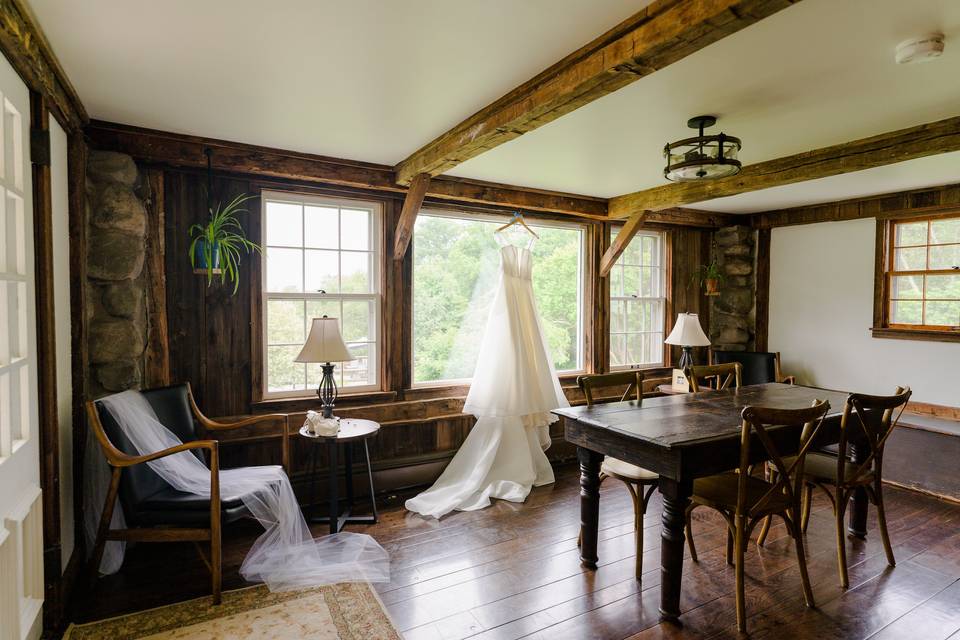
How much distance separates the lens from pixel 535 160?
3578 millimetres

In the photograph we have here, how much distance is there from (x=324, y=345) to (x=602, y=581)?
2.03 meters

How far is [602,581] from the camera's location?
8.77 feet

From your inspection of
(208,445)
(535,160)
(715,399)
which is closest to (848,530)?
(715,399)

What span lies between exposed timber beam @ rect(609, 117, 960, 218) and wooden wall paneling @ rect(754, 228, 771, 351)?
1954 millimetres

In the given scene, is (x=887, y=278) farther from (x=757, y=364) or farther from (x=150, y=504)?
(x=150, y=504)

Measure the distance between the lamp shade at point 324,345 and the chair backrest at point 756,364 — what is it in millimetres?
3901

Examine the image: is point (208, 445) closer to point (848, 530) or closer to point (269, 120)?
point (269, 120)

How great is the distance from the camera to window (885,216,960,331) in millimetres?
4262

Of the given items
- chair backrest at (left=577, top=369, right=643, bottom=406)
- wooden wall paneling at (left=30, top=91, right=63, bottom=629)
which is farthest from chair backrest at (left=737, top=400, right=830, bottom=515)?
wooden wall paneling at (left=30, top=91, right=63, bottom=629)

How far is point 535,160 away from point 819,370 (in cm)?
381

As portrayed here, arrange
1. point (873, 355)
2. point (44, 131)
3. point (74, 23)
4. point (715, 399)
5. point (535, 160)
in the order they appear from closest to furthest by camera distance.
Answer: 1. point (74, 23)
2. point (44, 131)
3. point (715, 399)
4. point (535, 160)
5. point (873, 355)

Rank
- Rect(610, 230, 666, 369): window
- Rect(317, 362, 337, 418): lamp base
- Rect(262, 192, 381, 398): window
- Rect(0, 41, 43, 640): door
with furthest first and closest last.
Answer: Rect(610, 230, 666, 369): window → Rect(262, 192, 381, 398): window → Rect(317, 362, 337, 418): lamp base → Rect(0, 41, 43, 640): door

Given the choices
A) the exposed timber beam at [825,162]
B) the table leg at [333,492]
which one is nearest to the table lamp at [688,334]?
the exposed timber beam at [825,162]

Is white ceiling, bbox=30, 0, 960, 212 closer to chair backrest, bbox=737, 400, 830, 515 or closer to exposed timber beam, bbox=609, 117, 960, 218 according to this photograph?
exposed timber beam, bbox=609, 117, 960, 218
